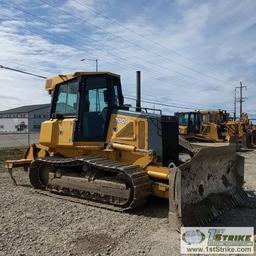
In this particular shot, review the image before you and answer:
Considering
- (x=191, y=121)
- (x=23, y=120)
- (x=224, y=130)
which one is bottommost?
(x=224, y=130)

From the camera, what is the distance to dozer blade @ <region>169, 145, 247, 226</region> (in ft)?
22.3

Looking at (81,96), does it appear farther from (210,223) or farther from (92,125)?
(210,223)

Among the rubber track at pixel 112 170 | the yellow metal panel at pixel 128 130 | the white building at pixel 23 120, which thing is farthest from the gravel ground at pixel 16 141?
the white building at pixel 23 120

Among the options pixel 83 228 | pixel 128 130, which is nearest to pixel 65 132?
pixel 128 130

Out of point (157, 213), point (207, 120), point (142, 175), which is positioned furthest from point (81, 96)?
point (207, 120)

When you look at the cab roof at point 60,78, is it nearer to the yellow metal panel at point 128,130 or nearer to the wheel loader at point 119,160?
the wheel loader at point 119,160

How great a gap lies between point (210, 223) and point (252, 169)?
29.2ft

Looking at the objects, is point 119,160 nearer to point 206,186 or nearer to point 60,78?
point 206,186

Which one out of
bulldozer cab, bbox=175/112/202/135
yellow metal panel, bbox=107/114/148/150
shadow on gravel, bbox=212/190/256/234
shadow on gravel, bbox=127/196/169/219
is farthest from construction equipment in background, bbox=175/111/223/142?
shadow on gravel, bbox=212/190/256/234

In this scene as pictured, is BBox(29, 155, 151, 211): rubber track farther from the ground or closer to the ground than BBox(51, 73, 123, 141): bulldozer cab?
closer to the ground

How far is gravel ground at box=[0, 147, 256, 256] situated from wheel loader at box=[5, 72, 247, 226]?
1.17 feet

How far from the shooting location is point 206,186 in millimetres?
7684

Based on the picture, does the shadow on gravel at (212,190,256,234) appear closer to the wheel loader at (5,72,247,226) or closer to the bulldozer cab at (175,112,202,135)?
the wheel loader at (5,72,247,226)

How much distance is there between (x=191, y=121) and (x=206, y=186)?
19.1 meters
